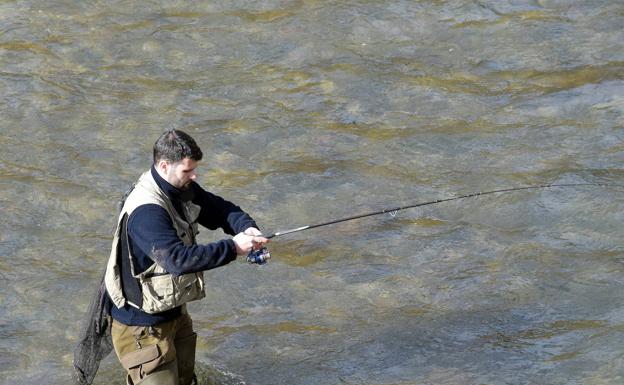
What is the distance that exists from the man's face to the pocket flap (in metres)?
0.86

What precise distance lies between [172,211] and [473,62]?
5.85 m

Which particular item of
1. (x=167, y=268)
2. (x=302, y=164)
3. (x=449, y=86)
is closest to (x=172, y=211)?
(x=167, y=268)

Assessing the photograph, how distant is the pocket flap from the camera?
5473mm

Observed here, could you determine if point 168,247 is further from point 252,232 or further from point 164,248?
point 252,232

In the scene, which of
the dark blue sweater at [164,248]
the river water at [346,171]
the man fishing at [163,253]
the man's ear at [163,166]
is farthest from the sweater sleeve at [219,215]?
the river water at [346,171]

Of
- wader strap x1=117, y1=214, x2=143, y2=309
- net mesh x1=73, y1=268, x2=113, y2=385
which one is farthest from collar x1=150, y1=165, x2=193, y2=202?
net mesh x1=73, y1=268, x2=113, y2=385

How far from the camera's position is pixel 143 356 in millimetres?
5473

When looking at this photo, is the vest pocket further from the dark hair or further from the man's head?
the dark hair

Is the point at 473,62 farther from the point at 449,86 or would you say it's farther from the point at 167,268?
the point at 167,268

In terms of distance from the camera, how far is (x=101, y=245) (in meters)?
8.16

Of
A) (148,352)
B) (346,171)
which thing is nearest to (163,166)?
(148,352)

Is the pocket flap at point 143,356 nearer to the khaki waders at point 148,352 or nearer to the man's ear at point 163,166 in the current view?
the khaki waders at point 148,352

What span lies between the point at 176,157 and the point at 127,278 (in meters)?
0.68

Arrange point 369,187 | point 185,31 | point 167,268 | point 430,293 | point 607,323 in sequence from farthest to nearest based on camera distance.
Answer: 1. point 185,31
2. point 369,187
3. point 430,293
4. point 607,323
5. point 167,268
